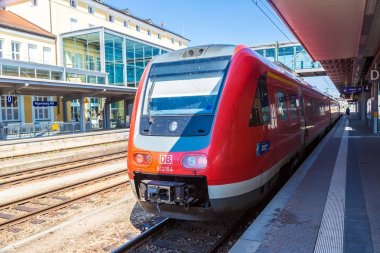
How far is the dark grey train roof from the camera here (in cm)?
529

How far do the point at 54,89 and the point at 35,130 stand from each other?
3398 mm

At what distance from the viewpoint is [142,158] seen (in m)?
4.98

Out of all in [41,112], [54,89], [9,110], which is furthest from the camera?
[41,112]

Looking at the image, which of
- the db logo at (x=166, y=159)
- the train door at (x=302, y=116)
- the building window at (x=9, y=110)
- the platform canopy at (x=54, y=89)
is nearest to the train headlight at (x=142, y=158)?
the db logo at (x=166, y=159)

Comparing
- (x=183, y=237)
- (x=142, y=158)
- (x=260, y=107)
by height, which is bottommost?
(x=183, y=237)

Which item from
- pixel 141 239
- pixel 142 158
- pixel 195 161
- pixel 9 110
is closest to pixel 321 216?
pixel 195 161

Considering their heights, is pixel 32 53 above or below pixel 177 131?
above

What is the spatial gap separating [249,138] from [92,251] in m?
2.69

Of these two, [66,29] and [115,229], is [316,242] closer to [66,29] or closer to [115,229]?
[115,229]

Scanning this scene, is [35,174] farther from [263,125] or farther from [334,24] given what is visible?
[334,24]

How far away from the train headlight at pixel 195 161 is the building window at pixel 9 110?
84.9ft

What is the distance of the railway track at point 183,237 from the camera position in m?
4.77

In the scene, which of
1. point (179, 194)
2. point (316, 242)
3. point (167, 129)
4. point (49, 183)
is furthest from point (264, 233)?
point (49, 183)

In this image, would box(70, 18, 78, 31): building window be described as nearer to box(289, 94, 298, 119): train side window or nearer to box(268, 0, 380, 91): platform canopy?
box(268, 0, 380, 91): platform canopy
